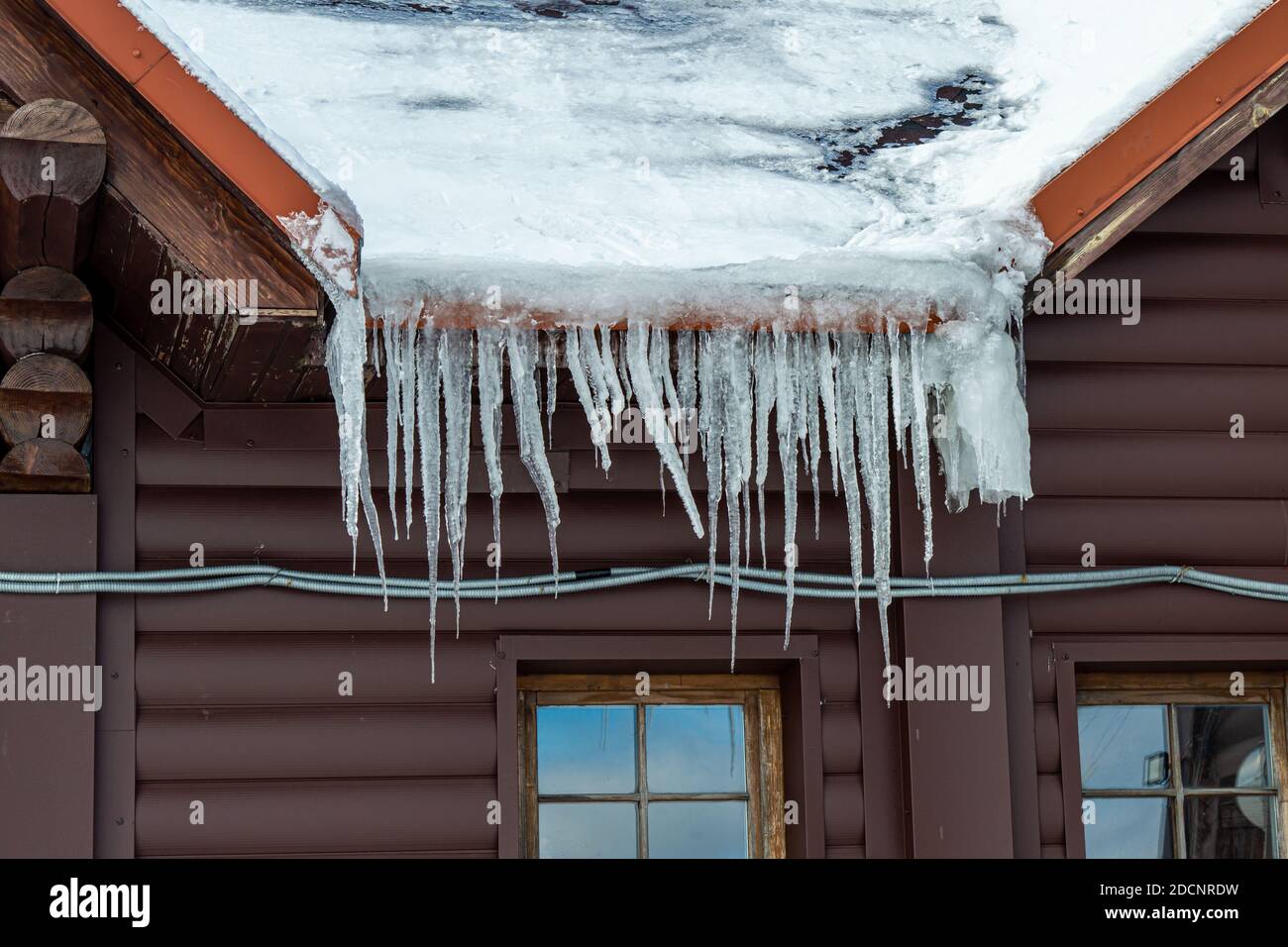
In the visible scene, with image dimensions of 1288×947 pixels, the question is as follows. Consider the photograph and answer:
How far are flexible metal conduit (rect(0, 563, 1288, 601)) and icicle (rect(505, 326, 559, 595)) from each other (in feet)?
0.85

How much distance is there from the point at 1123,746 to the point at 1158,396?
1028 millimetres

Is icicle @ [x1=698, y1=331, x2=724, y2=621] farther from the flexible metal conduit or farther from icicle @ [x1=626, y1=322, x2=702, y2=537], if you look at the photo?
the flexible metal conduit

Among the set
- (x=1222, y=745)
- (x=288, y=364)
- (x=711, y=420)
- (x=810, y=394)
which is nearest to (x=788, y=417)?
(x=810, y=394)

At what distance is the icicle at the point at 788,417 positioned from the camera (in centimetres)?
369

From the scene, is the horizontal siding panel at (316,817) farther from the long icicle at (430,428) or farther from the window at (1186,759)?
the window at (1186,759)

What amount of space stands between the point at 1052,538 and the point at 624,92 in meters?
1.74

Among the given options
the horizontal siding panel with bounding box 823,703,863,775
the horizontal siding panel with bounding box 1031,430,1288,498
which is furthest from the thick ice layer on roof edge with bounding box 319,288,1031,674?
the horizontal siding panel with bounding box 1031,430,1288,498

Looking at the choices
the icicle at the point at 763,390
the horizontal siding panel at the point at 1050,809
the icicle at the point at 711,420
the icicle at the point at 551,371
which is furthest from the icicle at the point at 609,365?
the horizontal siding panel at the point at 1050,809

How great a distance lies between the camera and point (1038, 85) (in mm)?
4156

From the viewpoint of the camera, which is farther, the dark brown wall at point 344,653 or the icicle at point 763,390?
the dark brown wall at point 344,653

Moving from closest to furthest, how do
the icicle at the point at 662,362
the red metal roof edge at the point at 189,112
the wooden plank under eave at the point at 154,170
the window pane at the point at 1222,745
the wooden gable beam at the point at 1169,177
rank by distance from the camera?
the red metal roof edge at the point at 189,112 → the wooden plank under eave at the point at 154,170 → the icicle at the point at 662,362 → the wooden gable beam at the point at 1169,177 → the window pane at the point at 1222,745

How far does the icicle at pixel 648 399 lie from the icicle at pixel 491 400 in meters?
0.31

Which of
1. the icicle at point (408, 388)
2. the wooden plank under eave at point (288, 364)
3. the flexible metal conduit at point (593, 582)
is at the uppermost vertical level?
the wooden plank under eave at point (288, 364)
